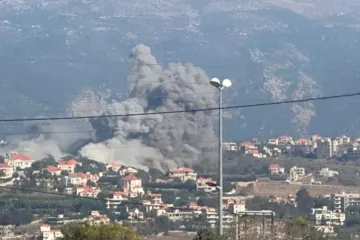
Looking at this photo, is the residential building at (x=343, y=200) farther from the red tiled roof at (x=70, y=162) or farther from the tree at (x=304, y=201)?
the red tiled roof at (x=70, y=162)

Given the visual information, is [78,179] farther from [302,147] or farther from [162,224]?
[302,147]

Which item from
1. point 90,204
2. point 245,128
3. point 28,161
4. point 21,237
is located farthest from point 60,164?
point 245,128

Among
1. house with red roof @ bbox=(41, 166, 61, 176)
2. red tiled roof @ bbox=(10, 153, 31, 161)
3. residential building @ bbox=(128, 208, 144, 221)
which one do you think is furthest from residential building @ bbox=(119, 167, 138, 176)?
residential building @ bbox=(128, 208, 144, 221)

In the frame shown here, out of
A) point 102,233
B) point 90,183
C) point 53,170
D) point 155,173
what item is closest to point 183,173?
point 155,173

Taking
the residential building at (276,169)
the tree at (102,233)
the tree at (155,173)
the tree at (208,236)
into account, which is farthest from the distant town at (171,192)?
the tree at (208,236)

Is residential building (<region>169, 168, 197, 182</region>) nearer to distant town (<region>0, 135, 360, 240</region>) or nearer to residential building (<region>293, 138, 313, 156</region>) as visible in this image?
distant town (<region>0, 135, 360, 240</region>)

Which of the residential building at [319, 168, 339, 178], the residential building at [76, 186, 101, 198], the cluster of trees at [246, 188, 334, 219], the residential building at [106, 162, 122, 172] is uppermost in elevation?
the residential building at [106, 162, 122, 172]

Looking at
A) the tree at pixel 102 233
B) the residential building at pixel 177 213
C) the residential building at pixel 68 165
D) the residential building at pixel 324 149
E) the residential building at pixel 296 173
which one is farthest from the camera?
the residential building at pixel 324 149
